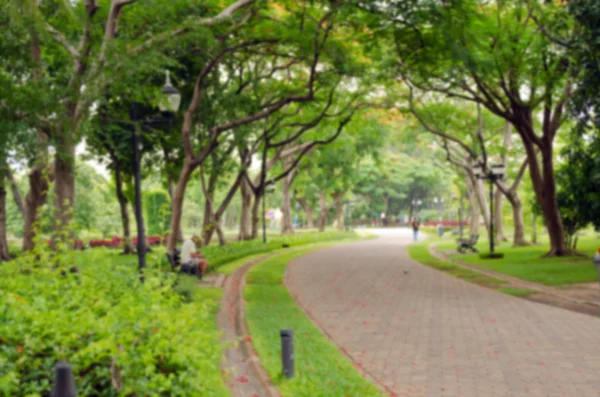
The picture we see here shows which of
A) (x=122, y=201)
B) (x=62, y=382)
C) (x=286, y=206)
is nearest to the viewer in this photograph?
(x=62, y=382)

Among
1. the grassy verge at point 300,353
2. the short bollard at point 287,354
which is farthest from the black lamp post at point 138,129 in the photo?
the short bollard at point 287,354

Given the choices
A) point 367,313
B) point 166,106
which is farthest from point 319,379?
point 166,106

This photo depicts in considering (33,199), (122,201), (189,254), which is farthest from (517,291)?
(122,201)

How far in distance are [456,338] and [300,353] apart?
271 centimetres

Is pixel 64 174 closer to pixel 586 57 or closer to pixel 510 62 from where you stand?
pixel 586 57

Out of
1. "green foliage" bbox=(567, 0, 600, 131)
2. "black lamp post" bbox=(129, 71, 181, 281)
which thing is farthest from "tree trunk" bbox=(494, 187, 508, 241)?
"black lamp post" bbox=(129, 71, 181, 281)

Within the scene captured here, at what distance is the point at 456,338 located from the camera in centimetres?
1099

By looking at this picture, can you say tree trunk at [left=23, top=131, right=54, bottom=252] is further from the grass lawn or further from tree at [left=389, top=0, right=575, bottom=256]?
the grass lawn

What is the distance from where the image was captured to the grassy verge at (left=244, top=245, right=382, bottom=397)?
7.77 meters

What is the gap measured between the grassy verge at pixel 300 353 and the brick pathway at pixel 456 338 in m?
0.34

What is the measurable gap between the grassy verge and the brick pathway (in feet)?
1.10

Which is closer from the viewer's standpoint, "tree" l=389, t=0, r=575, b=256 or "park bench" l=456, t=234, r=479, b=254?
"tree" l=389, t=0, r=575, b=256

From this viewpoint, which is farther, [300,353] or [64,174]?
[64,174]

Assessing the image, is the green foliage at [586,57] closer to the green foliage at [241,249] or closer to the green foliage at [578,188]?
the green foliage at [578,188]
